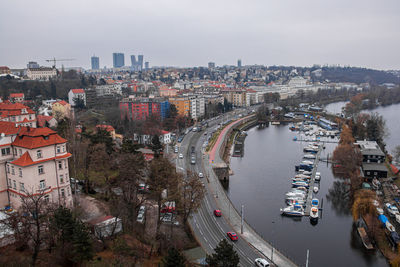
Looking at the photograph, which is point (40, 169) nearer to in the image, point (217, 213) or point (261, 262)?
point (217, 213)

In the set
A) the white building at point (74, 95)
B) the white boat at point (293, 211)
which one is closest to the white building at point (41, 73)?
the white building at point (74, 95)

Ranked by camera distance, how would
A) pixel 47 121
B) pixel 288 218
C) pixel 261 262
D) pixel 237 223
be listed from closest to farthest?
pixel 261 262 → pixel 237 223 → pixel 288 218 → pixel 47 121

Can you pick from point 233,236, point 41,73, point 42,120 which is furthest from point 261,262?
point 41,73

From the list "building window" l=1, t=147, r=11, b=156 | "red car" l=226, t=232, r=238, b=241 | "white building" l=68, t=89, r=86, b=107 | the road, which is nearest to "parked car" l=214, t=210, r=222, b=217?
the road

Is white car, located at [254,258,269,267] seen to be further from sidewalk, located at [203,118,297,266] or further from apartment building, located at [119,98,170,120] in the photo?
apartment building, located at [119,98,170,120]

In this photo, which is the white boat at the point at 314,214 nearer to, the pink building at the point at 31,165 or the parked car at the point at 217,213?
the parked car at the point at 217,213
